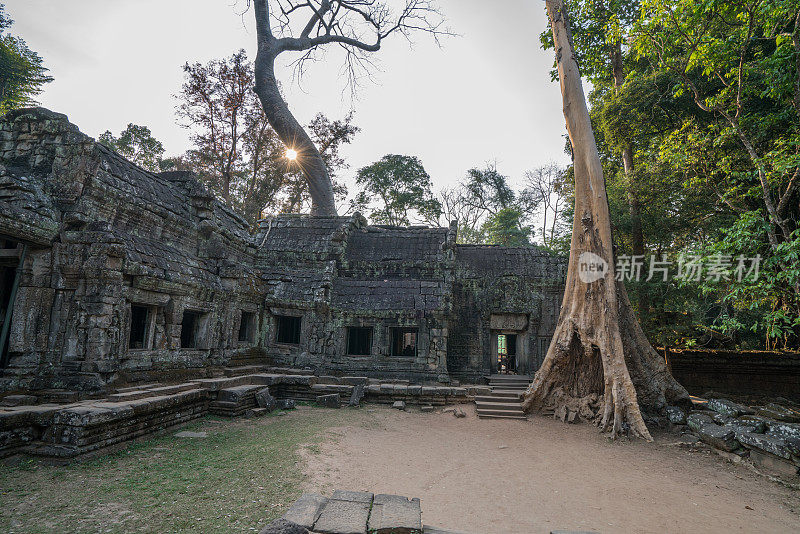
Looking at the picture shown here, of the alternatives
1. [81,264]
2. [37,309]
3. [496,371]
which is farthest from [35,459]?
[496,371]

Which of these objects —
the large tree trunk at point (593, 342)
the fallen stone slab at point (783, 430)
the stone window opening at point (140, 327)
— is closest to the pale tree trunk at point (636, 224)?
the large tree trunk at point (593, 342)

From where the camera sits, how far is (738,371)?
35.8 ft

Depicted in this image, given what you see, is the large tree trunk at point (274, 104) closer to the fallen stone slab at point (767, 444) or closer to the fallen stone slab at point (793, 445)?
the fallen stone slab at point (767, 444)

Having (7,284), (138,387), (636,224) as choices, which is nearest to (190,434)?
(138,387)

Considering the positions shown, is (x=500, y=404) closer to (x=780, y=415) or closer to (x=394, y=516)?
(x=780, y=415)

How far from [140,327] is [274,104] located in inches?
593

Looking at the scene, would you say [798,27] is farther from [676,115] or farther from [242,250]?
[242,250]

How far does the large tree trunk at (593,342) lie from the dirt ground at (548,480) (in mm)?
957

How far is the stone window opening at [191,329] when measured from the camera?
8.73m

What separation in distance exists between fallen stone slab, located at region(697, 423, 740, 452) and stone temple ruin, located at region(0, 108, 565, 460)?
16.3 feet

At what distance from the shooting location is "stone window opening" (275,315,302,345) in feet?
39.5

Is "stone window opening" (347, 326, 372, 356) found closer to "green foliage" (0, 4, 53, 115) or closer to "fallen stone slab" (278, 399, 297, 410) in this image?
"fallen stone slab" (278, 399, 297, 410)

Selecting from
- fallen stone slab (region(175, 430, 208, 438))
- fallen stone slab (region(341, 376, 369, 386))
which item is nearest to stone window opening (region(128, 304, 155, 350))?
fallen stone slab (region(175, 430, 208, 438))

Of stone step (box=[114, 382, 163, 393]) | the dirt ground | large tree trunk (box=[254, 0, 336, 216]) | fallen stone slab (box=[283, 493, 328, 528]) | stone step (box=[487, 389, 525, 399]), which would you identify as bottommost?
the dirt ground
